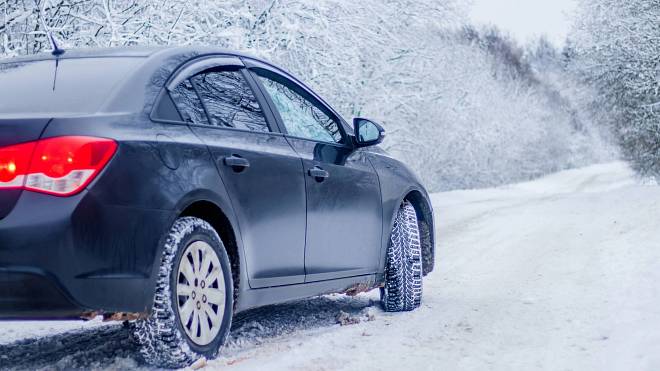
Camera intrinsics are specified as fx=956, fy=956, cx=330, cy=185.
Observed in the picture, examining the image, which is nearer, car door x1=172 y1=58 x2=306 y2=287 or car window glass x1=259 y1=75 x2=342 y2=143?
car door x1=172 y1=58 x2=306 y2=287

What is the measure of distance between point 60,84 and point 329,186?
1.77 metres

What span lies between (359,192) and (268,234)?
1204 mm

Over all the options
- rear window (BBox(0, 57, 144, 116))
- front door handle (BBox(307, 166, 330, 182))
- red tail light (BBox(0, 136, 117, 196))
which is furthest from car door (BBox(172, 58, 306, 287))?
red tail light (BBox(0, 136, 117, 196))

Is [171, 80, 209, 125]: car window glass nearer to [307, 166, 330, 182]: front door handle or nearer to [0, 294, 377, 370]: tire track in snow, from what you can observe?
[307, 166, 330, 182]: front door handle

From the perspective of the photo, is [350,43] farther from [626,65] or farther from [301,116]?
[626,65]

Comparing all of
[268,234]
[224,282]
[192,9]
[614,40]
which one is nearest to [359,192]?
[268,234]

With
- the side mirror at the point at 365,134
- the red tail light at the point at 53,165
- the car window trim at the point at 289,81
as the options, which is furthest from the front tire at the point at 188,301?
the side mirror at the point at 365,134

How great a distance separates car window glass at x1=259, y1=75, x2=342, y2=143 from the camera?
551cm

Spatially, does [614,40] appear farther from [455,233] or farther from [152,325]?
[152,325]

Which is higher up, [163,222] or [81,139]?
[81,139]

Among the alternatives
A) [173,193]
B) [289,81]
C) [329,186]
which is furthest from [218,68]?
[173,193]

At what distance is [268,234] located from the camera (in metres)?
4.92

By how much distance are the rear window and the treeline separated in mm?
6337

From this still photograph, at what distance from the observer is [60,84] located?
4.46 m
